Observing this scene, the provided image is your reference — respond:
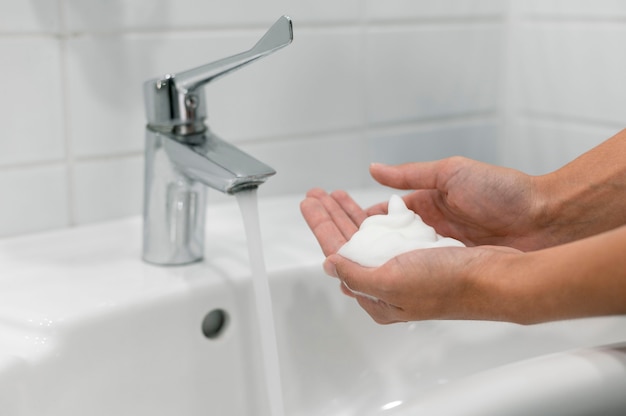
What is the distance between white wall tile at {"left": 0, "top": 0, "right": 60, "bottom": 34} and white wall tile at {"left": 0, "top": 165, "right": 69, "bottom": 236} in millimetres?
115

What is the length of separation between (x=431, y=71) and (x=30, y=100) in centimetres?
43

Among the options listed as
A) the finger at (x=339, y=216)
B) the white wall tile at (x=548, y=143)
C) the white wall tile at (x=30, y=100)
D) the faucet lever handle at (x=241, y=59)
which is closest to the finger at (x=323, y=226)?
the finger at (x=339, y=216)

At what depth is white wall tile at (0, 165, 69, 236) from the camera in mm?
708

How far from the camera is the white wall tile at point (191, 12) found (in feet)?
2.34

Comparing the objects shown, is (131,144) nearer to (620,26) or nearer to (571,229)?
(571,229)

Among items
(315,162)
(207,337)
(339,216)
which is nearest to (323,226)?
(339,216)

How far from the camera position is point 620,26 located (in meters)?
0.86

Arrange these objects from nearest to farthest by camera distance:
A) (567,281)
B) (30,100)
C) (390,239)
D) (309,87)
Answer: (567,281) → (390,239) → (30,100) → (309,87)

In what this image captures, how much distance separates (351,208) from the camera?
68cm

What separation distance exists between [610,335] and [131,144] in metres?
0.44

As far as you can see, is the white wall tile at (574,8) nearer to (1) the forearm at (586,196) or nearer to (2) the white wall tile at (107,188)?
(1) the forearm at (586,196)

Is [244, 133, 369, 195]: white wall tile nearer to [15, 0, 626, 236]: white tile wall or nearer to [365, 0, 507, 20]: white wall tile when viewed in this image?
[15, 0, 626, 236]: white tile wall

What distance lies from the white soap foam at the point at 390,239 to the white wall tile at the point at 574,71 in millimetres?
359

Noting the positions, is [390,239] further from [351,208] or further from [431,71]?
[431,71]
